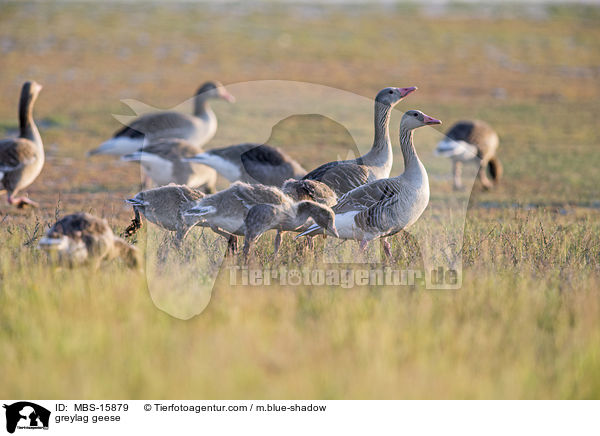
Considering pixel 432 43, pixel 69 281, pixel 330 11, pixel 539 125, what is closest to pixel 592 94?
pixel 539 125

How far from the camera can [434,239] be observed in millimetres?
9242

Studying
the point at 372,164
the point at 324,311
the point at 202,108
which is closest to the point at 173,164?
the point at 202,108

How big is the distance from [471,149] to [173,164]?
319 inches

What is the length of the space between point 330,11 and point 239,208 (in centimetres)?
9444

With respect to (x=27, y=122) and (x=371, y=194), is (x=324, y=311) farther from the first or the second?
(x=27, y=122)

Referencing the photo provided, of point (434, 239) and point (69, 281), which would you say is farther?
point (434, 239)

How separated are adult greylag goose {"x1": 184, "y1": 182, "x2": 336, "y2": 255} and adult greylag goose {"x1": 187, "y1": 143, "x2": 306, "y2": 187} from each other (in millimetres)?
3698

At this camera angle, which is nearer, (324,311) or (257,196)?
(324,311)

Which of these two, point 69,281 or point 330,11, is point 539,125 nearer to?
point 69,281

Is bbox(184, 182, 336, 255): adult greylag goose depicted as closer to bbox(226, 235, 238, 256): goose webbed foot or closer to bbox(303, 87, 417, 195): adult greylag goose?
bbox(226, 235, 238, 256): goose webbed foot

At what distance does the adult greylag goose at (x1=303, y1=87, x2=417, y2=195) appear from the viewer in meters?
9.74

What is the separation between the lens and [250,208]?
7949 mm

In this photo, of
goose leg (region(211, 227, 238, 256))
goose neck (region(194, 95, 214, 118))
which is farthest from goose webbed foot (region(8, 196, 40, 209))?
goose neck (region(194, 95, 214, 118))
